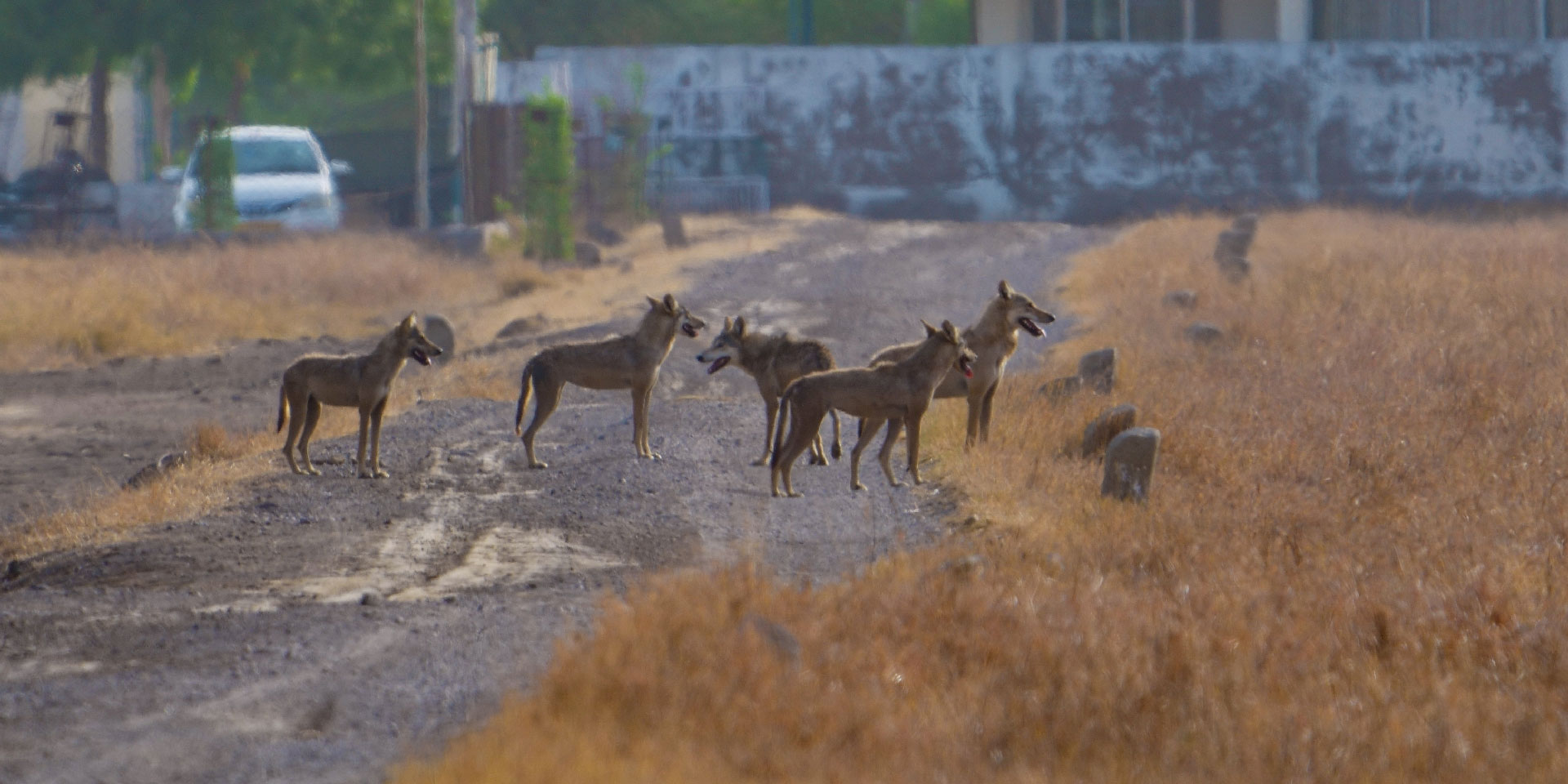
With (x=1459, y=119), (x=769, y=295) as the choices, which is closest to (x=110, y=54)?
(x=769, y=295)

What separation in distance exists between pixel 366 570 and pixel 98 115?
113 ft

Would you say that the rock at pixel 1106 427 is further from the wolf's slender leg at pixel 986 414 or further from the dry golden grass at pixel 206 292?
the dry golden grass at pixel 206 292

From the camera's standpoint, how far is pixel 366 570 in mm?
8164

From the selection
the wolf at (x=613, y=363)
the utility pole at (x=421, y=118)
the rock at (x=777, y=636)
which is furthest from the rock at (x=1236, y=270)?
the utility pole at (x=421, y=118)

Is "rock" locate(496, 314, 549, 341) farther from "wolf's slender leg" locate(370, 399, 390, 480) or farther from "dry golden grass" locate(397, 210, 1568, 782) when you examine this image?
"dry golden grass" locate(397, 210, 1568, 782)

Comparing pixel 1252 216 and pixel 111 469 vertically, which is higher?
pixel 1252 216

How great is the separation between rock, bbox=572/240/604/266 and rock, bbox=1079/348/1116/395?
45.0 feet

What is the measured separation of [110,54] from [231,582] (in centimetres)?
3305

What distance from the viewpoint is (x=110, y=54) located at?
3747 centimetres

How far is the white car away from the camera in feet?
91.7

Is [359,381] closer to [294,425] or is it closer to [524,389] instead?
[294,425]

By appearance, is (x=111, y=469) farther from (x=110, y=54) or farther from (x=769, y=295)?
(x=110, y=54)

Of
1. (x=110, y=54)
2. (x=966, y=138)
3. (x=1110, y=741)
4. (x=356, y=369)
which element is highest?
(x=110, y=54)

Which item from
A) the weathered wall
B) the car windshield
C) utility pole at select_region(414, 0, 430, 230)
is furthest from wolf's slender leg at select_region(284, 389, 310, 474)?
the weathered wall
